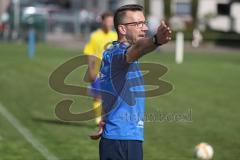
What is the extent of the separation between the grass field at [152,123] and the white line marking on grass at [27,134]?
0.08 meters

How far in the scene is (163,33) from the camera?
4.79m

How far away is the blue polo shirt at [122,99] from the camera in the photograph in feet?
18.0

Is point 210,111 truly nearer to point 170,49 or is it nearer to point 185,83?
point 185,83

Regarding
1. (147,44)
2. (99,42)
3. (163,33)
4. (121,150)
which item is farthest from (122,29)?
(99,42)

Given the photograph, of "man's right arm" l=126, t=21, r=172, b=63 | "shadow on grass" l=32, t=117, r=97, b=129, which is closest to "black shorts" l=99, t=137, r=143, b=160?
"man's right arm" l=126, t=21, r=172, b=63

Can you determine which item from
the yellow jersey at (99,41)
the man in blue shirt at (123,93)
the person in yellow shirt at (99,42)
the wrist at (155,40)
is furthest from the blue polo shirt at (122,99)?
the yellow jersey at (99,41)

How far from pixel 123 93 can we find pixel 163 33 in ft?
3.04

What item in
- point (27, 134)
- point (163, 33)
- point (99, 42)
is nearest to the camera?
point (163, 33)

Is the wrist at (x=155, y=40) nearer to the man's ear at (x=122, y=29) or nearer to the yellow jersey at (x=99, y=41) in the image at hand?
the man's ear at (x=122, y=29)

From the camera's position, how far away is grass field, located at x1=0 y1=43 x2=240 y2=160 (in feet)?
35.5

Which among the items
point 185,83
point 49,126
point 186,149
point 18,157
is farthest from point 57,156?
point 185,83

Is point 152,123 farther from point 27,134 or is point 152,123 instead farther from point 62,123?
point 27,134

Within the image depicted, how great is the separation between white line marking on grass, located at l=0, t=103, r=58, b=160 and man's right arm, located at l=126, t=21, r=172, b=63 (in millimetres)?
5240

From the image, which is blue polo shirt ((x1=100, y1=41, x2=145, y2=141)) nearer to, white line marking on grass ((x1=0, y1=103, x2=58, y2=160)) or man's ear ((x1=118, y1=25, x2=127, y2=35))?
man's ear ((x1=118, y1=25, x2=127, y2=35))
